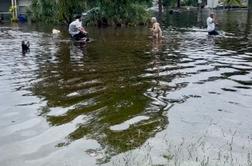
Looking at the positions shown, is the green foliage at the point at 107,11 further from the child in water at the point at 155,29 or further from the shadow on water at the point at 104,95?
the shadow on water at the point at 104,95

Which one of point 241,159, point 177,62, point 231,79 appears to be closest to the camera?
point 241,159

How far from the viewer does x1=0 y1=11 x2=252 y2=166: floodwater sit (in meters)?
7.33

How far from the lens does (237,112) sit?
977 cm

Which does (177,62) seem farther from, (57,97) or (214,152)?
(214,152)

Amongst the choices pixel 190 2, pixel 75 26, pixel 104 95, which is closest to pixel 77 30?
pixel 75 26

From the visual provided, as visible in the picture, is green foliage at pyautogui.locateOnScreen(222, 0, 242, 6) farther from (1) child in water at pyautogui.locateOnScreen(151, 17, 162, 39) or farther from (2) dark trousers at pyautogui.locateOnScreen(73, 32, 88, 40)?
(2) dark trousers at pyautogui.locateOnScreen(73, 32, 88, 40)

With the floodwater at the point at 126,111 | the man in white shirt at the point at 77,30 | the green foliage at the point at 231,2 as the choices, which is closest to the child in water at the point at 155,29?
the man in white shirt at the point at 77,30

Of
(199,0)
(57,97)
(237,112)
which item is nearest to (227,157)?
(237,112)

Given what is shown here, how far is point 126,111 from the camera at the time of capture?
9.81m

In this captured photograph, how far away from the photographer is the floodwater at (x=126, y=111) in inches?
289

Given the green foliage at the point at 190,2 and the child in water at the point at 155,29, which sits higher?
the green foliage at the point at 190,2

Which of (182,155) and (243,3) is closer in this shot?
(182,155)

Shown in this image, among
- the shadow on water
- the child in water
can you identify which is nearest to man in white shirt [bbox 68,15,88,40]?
the child in water

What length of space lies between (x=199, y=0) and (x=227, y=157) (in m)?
87.3
